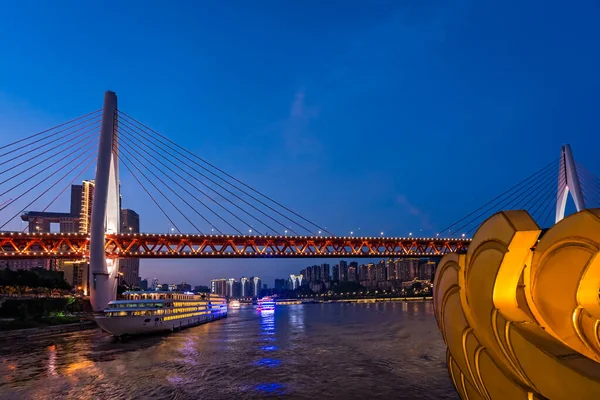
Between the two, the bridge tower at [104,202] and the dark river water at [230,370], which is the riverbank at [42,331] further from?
the dark river water at [230,370]

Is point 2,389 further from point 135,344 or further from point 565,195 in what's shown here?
point 565,195

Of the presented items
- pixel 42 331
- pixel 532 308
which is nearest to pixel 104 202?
pixel 42 331

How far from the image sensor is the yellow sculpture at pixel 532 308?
3.97 meters

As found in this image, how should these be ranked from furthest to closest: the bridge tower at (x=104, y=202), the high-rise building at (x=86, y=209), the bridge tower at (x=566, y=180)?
the high-rise building at (x=86, y=209), the bridge tower at (x=566, y=180), the bridge tower at (x=104, y=202)

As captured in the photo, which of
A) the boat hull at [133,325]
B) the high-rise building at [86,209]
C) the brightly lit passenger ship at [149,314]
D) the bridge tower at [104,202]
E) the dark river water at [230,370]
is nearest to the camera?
the dark river water at [230,370]

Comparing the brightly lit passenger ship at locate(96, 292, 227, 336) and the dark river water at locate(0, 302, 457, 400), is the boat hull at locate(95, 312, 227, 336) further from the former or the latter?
the dark river water at locate(0, 302, 457, 400)

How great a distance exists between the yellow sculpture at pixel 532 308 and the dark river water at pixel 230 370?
9.57 metres

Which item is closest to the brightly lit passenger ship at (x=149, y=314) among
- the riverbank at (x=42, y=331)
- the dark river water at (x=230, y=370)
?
the dark river water at (x=230, y=370)

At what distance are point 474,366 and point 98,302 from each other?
135 ft

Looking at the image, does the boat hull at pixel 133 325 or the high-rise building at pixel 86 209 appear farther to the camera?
the high-rise building at pixel 86 209

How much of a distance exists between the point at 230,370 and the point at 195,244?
4408 centimetres

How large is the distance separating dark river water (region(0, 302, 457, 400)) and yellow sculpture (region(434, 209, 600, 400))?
957 centimetres

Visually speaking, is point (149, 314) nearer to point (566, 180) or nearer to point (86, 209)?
point (566, 180)

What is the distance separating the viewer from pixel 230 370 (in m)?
19.1
